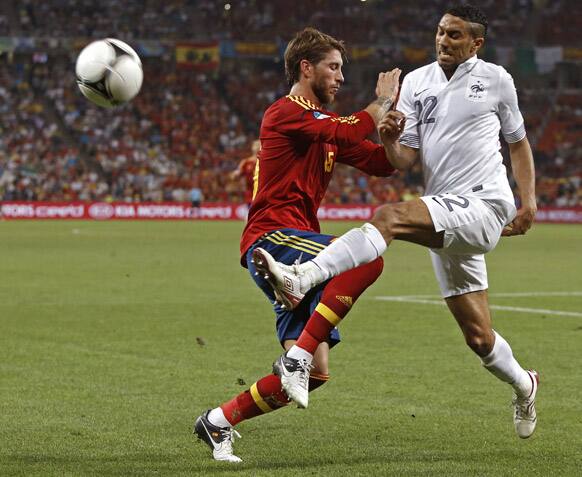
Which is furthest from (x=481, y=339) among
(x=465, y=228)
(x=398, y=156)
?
(x=398, y=156)

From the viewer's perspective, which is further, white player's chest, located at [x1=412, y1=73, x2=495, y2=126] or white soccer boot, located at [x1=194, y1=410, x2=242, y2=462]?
white player's chest, located at [x1=412, y1=73, x2=495, y2=126]

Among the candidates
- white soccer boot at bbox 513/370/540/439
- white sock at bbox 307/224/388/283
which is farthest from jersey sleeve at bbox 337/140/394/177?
white soccer boot at bbox 513/370/540/439

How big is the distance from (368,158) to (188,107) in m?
46.5

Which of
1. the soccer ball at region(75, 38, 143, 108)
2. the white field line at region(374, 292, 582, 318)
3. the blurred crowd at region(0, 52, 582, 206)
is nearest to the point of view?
the soccer ball at region(75, 38, 143, 108)

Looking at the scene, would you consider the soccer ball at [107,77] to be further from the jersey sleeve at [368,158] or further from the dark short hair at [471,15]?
the dark short hair at [471,15]

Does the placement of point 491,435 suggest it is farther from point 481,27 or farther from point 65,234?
point 65,234

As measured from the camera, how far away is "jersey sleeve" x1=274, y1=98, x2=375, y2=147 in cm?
629

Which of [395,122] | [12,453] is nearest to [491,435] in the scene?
[395,122]

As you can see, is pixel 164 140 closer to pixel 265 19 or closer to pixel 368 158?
pixel 265 19

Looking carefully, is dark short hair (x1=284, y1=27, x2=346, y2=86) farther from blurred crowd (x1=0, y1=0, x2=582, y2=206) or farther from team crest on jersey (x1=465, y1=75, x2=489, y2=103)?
blurred crowd (x1=0, y1=0, x2=582, y2=206)

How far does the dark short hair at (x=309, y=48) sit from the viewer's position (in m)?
6.46

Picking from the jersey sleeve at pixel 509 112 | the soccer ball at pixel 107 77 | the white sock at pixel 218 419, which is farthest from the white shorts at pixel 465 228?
the soccer ball at pixel 107 77

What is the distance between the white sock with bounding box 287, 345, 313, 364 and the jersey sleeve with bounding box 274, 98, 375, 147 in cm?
119

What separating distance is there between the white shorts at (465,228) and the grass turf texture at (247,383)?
1.00 m
